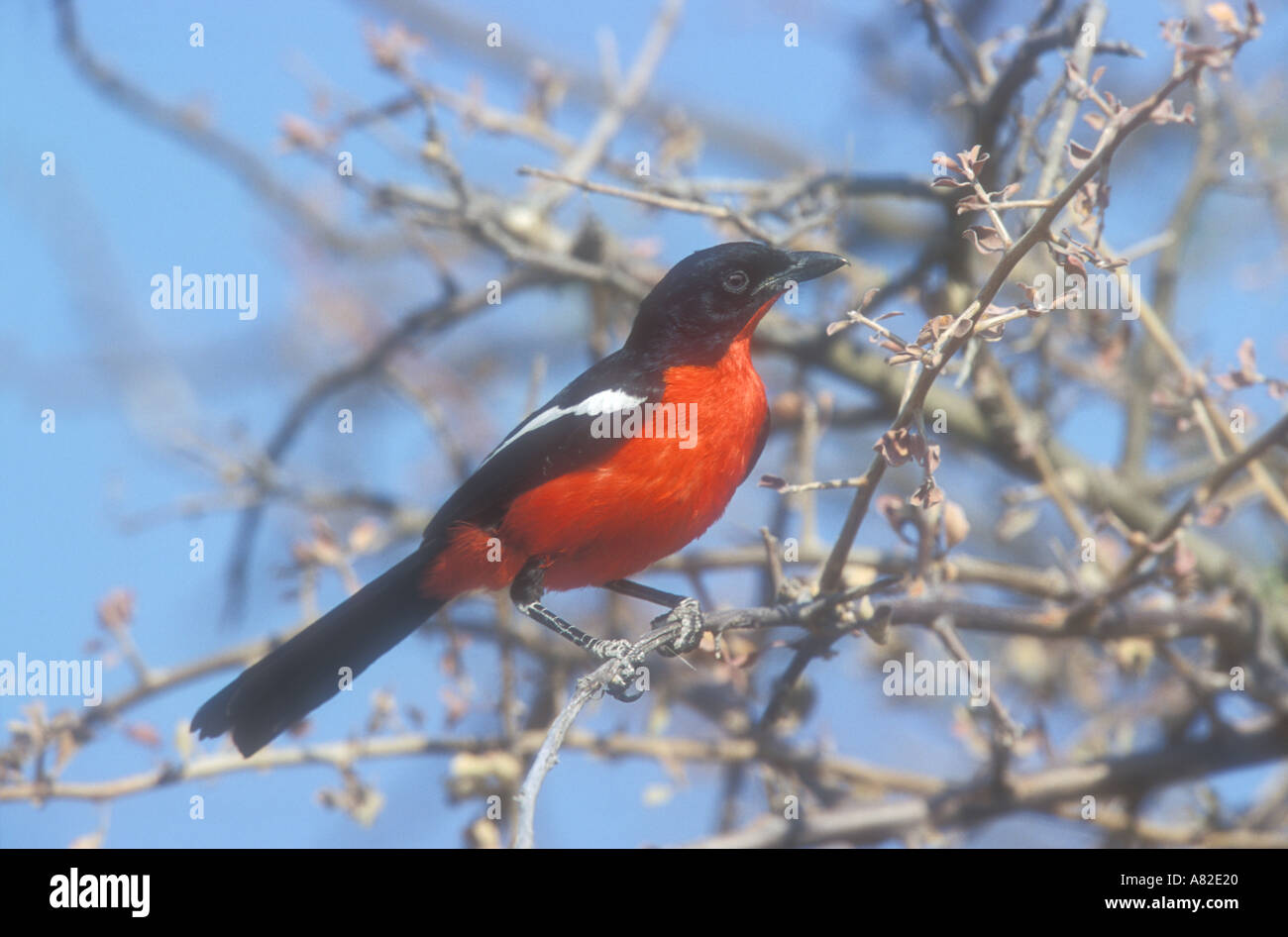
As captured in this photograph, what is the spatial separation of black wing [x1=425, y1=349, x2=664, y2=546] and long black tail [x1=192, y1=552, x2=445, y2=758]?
18cm

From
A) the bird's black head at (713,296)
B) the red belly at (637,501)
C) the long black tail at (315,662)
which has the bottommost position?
the long black tail at (315,662)

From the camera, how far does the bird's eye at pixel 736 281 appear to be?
2.81 m

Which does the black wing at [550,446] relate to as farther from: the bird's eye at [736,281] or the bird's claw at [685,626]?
the bird's claw at [685,626]

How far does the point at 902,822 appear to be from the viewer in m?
3.94

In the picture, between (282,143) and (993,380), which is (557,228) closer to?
(282,143)

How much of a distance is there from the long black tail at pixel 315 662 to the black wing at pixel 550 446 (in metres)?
0.18

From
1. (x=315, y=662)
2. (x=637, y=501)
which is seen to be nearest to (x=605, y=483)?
(x=637, y=501)

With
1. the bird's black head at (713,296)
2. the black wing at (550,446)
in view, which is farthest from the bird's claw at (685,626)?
the bird's black head at (713,296)

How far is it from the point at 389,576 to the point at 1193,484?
3.55 metres

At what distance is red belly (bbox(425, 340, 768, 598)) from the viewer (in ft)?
9.09

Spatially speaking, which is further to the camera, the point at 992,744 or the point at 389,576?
the point at 992,744

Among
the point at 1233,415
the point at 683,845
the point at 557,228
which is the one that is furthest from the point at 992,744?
the point at 557,228

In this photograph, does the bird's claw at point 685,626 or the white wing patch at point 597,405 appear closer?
the bird's claw at point 685,626

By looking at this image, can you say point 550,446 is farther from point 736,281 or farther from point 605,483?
point 736,281
